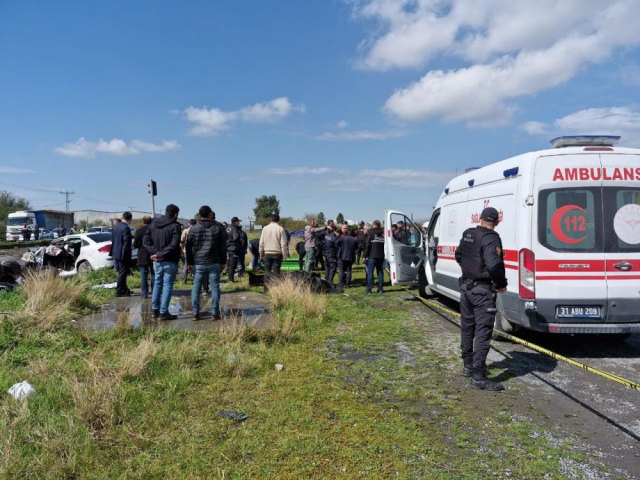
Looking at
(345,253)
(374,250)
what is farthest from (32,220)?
(374,250)

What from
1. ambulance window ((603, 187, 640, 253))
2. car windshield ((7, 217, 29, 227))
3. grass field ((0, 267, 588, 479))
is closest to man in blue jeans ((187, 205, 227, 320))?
grass field ((0, 267, 588, 479))

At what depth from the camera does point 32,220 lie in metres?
45.7

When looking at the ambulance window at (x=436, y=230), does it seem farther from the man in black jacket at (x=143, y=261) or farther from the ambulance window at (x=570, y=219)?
the man in black jacket at (x=143, y=261)

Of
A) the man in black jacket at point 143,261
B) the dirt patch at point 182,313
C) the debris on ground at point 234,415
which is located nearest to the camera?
the debris on ground at point 234,415

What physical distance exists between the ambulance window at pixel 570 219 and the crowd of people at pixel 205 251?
15.5ft

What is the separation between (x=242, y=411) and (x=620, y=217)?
16.5 feet

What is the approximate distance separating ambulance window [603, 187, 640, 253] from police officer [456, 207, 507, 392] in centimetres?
188

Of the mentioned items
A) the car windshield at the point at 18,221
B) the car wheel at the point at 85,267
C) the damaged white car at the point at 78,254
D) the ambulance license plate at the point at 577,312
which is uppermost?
the car windshield at the point at 18,221

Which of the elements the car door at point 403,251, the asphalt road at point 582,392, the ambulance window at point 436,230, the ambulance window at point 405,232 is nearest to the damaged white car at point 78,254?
the car door at point 403,251

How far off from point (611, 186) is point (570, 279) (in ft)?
4.14

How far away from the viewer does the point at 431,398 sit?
14.6 feet

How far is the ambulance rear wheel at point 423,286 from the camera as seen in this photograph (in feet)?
35.2

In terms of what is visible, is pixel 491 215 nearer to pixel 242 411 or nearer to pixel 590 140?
pixel 590 140

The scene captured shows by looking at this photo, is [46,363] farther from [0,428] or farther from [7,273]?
[7,273]
